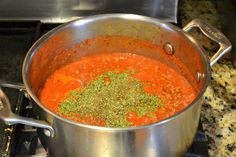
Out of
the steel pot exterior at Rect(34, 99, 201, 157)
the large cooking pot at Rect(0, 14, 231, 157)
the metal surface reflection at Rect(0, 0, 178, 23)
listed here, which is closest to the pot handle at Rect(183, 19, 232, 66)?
the large cooking pot at Rect(0, 14, 231, 157)

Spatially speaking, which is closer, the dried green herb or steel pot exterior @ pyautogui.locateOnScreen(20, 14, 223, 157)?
steel pot exterior @ pyautogui.locateOnScreen(20, 14, 223, 157)

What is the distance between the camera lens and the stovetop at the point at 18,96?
0.90m

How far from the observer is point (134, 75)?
1086mm

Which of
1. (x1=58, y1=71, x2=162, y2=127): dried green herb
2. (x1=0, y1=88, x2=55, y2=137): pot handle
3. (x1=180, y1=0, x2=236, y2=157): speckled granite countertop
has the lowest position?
(x1=180, y1=0, x2=236, y2=157): speckled granite countertop

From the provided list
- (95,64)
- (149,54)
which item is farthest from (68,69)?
(149,54)

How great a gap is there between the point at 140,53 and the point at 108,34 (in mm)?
120

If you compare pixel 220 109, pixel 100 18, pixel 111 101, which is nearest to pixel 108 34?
pixel 100 18

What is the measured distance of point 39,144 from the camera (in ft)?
3.01

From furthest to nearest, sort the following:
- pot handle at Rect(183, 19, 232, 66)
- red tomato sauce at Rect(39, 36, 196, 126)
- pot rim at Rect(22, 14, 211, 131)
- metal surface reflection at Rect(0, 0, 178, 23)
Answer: metal surface reflection at Rect(0, 0, 178, 23) → red tomato sauce at Rect(39, 36, 196, 126) → pot handle at Rect(183, 19, 232, 66) → pot rim at Rect(22, 14, 211, 131)

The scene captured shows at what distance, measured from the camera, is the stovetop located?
2.94 ft

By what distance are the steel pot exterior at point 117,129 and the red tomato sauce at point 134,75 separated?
0.07 feet

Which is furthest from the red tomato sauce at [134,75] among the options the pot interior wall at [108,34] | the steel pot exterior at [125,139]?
the steel pot exterior at [125,139]

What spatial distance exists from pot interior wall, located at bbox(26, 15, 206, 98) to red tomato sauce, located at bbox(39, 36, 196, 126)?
2cm

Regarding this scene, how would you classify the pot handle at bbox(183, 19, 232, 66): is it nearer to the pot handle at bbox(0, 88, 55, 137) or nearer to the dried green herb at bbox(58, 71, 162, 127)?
the dried green herb at bbox(58, 71, 162, 127)
